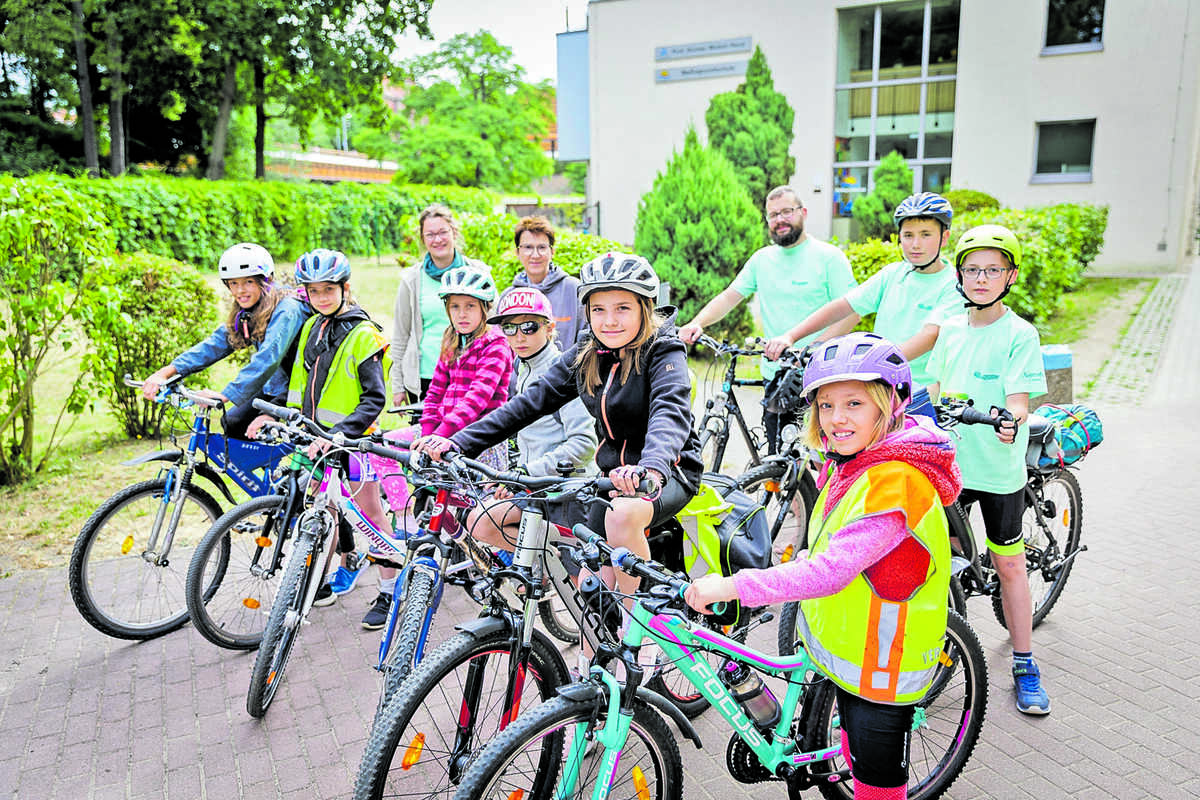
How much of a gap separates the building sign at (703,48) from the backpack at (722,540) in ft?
74.5

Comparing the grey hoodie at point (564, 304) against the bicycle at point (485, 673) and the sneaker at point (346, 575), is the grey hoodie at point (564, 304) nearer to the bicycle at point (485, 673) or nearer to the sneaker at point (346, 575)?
the sneaker at point (346, 575)

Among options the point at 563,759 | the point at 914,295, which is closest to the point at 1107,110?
the point at 914,295

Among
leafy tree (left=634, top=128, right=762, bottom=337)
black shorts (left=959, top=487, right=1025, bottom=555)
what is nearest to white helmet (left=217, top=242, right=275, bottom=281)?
black shorts (left=959, top=487, right=1025, bottom=555)

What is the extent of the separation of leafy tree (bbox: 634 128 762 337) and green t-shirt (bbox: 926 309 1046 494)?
23.1 ft

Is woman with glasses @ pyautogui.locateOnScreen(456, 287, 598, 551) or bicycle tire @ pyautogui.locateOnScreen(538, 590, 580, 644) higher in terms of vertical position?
woman with glasses @ pyautogui.locateOnScreen(456, 287, 598, 551)

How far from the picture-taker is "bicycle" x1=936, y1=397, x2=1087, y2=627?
12.8 ft

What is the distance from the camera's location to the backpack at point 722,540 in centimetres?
338

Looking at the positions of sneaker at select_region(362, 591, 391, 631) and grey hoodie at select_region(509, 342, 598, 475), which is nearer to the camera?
grey hoodie at select_region(509, 342, 598, 475)

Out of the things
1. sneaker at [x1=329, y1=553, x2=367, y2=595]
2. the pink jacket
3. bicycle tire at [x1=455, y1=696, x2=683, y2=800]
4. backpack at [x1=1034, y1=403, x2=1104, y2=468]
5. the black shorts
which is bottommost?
sneaker at [x1=329, y1=553, x2=367, y2=595]

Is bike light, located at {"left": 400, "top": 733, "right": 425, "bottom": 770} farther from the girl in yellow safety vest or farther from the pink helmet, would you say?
the pink helmet

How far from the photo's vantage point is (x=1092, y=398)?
32.8ft

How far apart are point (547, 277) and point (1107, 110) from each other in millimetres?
19005

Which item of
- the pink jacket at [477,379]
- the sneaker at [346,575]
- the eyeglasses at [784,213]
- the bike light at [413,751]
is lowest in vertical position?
the sneaker at [346,575]

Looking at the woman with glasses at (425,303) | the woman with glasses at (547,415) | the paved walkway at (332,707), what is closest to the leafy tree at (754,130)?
the woman with glasses at (425,303)
